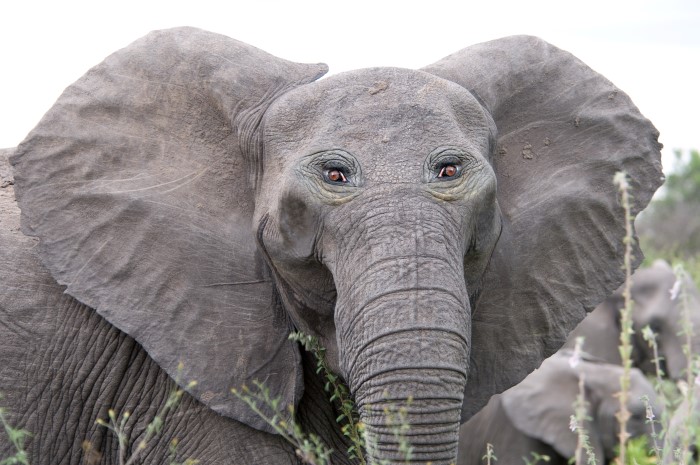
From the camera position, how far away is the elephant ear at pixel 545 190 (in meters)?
4.56

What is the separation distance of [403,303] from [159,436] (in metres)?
1.30

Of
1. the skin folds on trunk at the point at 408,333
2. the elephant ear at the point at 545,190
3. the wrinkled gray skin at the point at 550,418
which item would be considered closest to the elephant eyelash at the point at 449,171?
the skin folds on trunk at the point at 408,333

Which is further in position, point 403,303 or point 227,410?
point 227,410

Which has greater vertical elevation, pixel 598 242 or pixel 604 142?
pixel 604 142

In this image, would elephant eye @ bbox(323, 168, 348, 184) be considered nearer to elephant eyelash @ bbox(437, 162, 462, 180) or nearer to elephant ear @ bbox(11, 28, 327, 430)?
elephant eyelash @ bbox(437, 162, 462, 180)

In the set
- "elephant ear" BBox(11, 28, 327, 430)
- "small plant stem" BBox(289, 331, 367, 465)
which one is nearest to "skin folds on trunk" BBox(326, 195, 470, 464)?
"small plant stem" BBox(289, 331, 367, 465)

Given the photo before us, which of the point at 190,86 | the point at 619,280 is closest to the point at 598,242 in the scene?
the point at 619,280

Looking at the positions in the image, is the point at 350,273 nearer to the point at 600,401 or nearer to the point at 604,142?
the point at 604,142

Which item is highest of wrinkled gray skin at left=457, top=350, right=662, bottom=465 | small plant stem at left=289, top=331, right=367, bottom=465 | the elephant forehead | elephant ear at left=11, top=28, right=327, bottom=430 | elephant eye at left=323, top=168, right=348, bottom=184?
the elephant forehead

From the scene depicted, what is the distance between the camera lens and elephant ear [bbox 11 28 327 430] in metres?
4.34

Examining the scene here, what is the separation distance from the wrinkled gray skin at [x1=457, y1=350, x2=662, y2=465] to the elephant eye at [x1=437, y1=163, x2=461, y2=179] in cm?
577

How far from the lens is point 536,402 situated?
976 centimetres

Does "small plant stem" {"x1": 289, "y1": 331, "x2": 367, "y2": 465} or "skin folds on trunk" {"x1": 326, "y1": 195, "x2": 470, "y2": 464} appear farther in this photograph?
"small plant stem" {"x1": 289, "y1": 331, "x2": 367, "y2": 465}

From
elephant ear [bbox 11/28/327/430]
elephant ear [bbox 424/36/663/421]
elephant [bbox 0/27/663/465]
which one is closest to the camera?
elephant [bbox 0/27/663/465]
